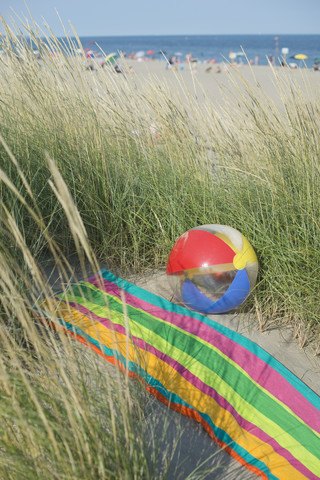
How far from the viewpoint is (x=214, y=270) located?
2.34 metres

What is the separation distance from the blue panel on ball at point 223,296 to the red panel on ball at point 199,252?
0.10 metres

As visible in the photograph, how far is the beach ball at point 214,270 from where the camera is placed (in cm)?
234

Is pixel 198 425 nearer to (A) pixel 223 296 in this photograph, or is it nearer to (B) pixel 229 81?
(A) pixel 223 296

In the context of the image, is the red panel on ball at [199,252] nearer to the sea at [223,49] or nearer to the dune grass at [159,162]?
the dune grass at [159,162]

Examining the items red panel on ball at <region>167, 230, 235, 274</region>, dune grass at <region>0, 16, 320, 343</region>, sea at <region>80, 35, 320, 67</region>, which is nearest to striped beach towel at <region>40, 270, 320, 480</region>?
red panel on ball at <region>167, 230, 235, 274</region>

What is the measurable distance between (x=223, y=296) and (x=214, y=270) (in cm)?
15

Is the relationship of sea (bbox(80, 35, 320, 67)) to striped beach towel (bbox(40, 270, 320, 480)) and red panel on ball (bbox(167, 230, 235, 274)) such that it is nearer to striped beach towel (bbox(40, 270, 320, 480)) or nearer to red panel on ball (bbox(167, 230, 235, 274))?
red panel on ball (bbox(167, 230, 235, 274))

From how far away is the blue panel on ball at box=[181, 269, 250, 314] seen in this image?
7.69 feet

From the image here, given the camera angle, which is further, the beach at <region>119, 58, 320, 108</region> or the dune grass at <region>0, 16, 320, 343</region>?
the beach at <region>119, 58, 320, 108</region>

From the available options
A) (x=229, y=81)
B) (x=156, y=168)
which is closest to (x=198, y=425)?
(x=156, y=168)

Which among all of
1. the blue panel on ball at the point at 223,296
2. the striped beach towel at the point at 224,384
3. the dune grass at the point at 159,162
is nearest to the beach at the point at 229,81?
the dune grass at the point at 159,162

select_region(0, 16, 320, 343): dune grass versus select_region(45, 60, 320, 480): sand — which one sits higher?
select_region(0, 16, 320, 343): dune grass

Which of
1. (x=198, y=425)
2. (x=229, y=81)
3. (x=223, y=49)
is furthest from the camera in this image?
(x=223, y=49)

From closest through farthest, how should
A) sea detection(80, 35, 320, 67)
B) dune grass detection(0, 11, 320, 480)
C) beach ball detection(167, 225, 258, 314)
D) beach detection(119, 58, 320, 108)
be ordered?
1. beach ball detection(167, 225, 258, 314)
2. dune grass detection(0, 11, 320, 480)
3. beach detection(119, 58, 320, 108)
4. sea detection(80, 35, 320, 67)
